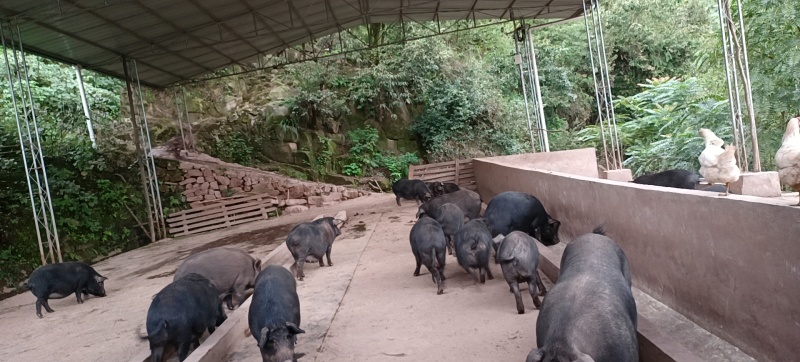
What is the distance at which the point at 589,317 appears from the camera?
2773 mm

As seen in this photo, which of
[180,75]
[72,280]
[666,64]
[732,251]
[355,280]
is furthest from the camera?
[666,64]

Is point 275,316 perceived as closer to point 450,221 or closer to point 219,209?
point 450,221

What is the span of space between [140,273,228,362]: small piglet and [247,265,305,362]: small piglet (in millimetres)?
512

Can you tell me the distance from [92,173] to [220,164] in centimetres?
436

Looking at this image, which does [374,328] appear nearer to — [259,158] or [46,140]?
[46,140]

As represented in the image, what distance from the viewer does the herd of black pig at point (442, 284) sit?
2773 millimetres

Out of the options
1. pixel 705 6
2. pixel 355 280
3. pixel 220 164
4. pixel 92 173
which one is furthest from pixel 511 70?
pixel 355 280

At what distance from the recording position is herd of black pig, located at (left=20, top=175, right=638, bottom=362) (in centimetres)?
277

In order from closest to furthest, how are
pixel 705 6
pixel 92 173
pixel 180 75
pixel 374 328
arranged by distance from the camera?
pixel 374 328 < pixel 92 173 < pixel 180 75 < pixel 705 6

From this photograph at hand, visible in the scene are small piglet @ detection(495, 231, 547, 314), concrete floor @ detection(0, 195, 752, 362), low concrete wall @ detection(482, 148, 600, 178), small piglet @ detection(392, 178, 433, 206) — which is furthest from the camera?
small piglet @ detection(392, 178, 433, 206)

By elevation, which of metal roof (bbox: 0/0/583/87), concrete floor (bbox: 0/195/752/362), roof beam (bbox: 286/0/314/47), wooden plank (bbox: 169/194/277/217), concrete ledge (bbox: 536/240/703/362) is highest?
roof beam (bbox: 286/0/314/47)

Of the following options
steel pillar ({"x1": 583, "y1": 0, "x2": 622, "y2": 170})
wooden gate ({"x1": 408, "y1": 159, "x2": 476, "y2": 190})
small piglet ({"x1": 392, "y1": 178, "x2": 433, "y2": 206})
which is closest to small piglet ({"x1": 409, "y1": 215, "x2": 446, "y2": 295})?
steel pillar ({"x1": 583, "y1": 0, "x2": 622, "y2": 170})

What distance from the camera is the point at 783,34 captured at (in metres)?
Result: 10.0

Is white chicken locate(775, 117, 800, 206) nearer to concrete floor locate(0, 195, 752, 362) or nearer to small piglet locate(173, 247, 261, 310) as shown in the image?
concrete floor locate(0, 195, 752, 362)
